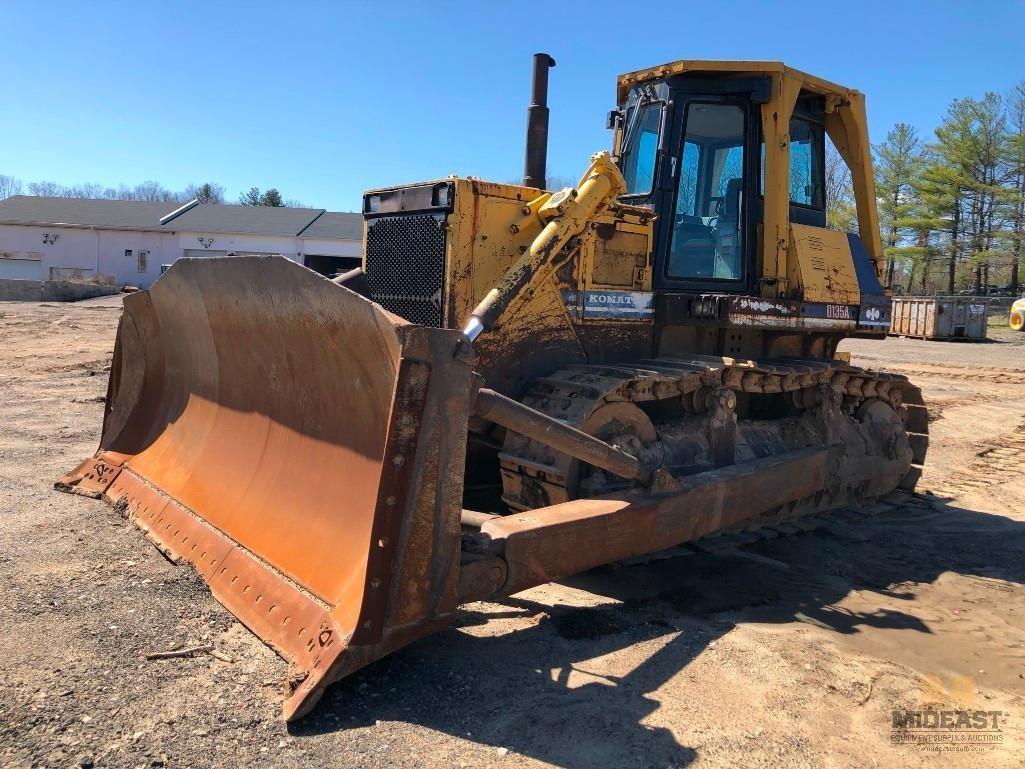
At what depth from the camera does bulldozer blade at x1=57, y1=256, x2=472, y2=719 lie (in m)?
2.86

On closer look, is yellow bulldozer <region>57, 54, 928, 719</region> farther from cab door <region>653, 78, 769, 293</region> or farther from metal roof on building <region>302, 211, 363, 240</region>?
metal roof on building <region>302, 211, 363, 240</region>

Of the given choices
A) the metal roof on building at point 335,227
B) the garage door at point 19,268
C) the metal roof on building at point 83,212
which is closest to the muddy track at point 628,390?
the metal roof on building at point 335,227

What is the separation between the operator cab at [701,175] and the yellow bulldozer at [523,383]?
0.06 ft

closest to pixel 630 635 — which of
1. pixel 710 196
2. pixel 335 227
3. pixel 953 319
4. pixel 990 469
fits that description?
pixel 710 196

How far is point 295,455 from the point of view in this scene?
393 cm

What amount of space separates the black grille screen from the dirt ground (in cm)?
189

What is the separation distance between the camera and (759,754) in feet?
9.25

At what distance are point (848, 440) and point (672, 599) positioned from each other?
9.47ft

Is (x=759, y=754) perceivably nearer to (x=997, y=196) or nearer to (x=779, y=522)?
(x=779, y=522)

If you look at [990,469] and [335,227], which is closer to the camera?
[990,469]

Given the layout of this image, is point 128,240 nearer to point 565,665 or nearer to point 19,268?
point 19,268

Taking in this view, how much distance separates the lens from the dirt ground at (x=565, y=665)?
8.79ft

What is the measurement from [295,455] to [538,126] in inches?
123

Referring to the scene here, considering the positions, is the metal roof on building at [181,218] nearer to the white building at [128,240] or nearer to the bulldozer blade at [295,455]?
the white building at [128,240]
